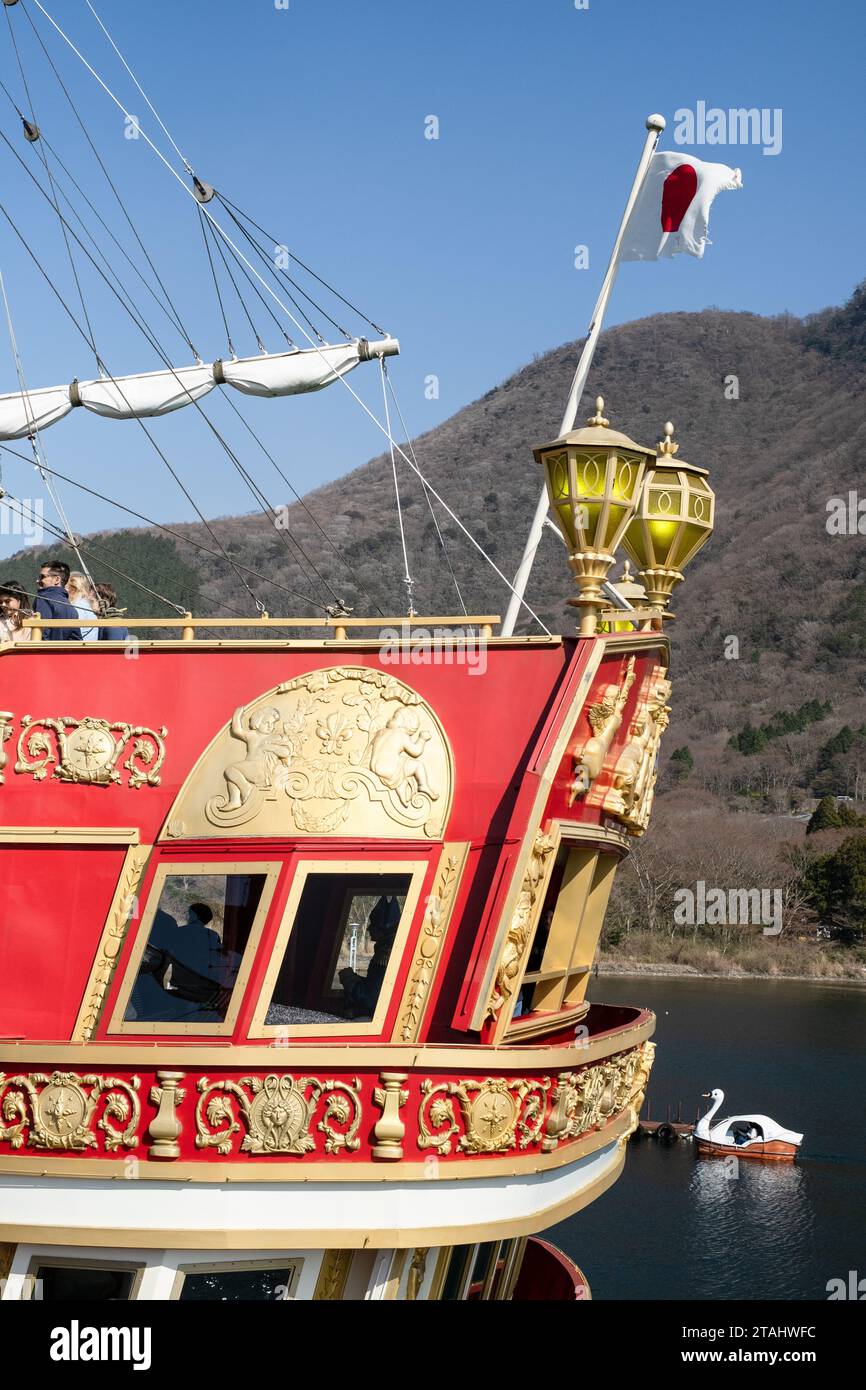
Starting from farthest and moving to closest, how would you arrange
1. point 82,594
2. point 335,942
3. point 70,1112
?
point 335,942 → point 82,594 → point 70,1112

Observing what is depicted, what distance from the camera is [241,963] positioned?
23.2ft

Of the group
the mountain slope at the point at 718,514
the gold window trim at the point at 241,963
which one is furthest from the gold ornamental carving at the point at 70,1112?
the mountain slope at the point at 718,514

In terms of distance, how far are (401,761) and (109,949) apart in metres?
1.65

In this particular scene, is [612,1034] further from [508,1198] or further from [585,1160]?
[508,1198]

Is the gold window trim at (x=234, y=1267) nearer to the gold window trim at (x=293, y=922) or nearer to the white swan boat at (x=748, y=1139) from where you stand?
the gold window trim at (x=293, y=922)

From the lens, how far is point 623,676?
7.73m

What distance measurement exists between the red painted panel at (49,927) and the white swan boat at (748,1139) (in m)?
22.8

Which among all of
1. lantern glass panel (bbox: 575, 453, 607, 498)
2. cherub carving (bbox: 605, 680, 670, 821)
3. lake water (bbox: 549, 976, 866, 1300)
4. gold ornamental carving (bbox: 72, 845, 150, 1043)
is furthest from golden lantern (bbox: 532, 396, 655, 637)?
lake water (bbox: 549, 976, 866, 1300)

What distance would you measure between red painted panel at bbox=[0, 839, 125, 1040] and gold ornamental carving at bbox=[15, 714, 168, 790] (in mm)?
356

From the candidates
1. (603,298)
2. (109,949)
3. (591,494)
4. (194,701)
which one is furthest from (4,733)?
(603,298)

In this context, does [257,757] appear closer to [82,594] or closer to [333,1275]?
[82,594]

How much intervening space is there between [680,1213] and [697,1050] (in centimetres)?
1080

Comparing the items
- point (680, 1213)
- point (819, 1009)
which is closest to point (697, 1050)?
point (819, 1009)

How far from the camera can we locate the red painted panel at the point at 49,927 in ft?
23.2
